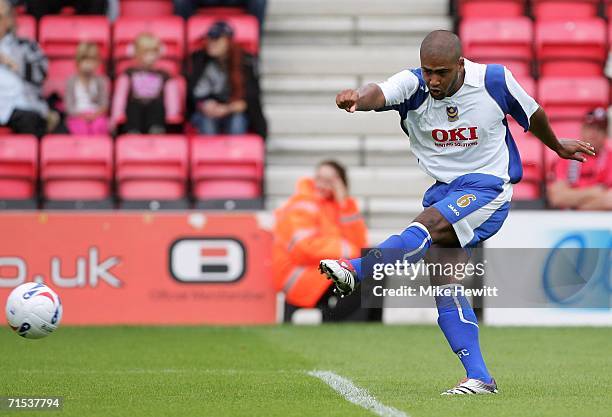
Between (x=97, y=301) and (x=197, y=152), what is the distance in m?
1.90

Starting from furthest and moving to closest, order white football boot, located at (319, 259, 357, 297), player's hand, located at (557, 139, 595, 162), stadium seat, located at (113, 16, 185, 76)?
1. stadium seat, located at (113, 16, 185, 76)
2. player's hand, located at (557, 139, 595, 162)
3. white football boot, located at (319, 259, 357, 297)

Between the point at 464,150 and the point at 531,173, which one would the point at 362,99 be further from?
the point at 531,173

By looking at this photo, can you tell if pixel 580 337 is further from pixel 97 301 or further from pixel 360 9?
pixel 360 9

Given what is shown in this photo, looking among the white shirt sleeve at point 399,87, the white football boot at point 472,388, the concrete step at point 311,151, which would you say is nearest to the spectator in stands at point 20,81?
the concrete step at point 311,151

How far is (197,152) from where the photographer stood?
12906 mm

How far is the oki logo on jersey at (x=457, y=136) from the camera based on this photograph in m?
6.89

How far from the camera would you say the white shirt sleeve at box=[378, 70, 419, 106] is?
22.0ft

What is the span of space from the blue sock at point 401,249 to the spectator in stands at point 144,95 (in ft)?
22.5

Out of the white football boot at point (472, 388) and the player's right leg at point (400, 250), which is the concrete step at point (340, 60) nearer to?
the player's right leg at point (400, 250)

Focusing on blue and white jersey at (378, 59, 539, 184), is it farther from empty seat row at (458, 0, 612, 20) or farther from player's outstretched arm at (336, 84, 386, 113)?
empty seat row at (458, 0, 612, 20)

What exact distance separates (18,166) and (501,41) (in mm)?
5470

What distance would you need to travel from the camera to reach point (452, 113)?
6.87m

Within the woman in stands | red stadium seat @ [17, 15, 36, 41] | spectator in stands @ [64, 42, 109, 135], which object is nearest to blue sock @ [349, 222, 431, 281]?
the woman in stands

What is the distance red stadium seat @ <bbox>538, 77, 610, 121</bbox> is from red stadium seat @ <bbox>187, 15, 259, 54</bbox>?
315 cm
